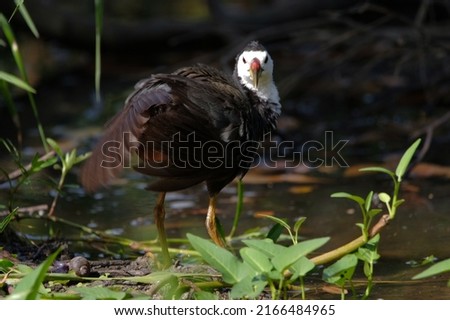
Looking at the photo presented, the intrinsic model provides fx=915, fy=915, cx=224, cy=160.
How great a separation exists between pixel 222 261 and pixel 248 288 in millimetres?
129

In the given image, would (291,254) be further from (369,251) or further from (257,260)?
(369,251)

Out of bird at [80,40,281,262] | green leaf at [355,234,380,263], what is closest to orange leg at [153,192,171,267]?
bird at [80,40,281,262]

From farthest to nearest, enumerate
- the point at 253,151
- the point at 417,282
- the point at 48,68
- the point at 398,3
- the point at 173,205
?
the point at 48,68, the point at 398,3, the point at 173,205, the point at 253,151, the point at 417,282

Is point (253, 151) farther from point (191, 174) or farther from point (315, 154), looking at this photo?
point (315, 154)

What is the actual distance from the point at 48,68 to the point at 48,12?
946 mm

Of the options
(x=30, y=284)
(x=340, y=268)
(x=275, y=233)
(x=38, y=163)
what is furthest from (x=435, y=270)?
(x=38, y=163)

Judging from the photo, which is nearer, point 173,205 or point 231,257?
point 231,257

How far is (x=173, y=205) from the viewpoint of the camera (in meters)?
4.67

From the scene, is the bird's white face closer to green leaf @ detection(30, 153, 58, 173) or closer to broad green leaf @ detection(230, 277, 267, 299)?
green leaf @ detection(30, 153, 58, 173)

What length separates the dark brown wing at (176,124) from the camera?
10.2 ft

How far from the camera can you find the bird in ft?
9.91

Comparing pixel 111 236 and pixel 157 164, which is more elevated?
pixel 157 164

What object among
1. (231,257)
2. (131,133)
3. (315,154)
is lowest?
(315,154)
